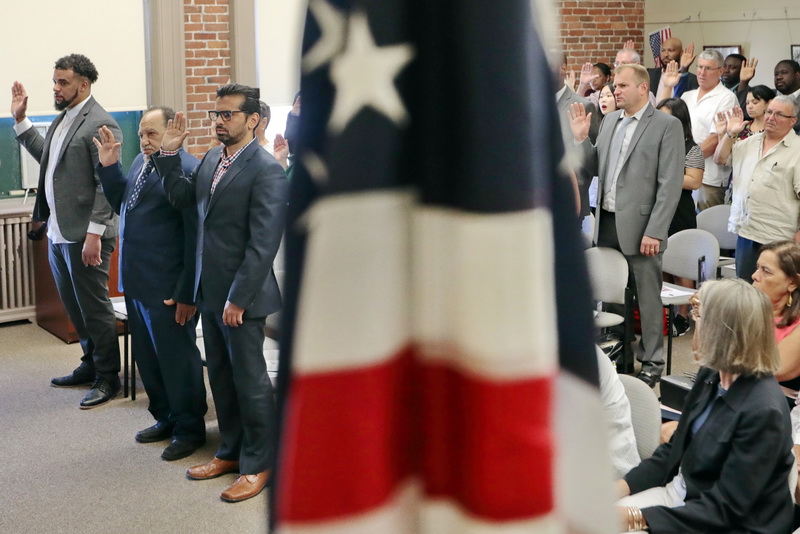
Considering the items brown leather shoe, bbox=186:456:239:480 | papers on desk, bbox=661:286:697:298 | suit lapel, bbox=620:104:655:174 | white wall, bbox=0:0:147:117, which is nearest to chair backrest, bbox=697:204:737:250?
papers on desk, bbox=661:286:697:298

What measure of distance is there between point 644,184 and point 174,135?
2.75m

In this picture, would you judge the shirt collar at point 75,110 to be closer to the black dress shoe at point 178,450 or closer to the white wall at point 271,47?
the black dress shoe at point 178,450

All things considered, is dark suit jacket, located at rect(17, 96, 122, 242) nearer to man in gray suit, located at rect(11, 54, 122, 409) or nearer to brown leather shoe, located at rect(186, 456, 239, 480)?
man in gray suit, located at rect(11, 54, 122, 409)

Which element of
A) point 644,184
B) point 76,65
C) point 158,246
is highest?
point 76,65

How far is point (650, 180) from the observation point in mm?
5332

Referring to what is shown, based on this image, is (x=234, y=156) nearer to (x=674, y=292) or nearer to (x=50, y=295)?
(x=674, y=292)

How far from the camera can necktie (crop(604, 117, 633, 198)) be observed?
540cm

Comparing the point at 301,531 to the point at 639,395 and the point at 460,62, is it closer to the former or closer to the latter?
the point at 460,62

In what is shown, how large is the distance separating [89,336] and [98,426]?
0.71 meters

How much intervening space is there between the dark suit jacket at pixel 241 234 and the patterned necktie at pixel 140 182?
1.70 ft

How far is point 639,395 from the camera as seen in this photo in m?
3.17

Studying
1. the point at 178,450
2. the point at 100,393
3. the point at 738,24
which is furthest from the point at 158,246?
the point at 738,24

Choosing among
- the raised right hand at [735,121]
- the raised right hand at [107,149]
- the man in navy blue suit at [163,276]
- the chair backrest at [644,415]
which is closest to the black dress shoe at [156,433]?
the man in navy blue suit at [163,276]

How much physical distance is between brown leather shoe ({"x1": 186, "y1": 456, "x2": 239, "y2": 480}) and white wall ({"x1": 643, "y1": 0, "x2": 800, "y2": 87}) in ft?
27.4
